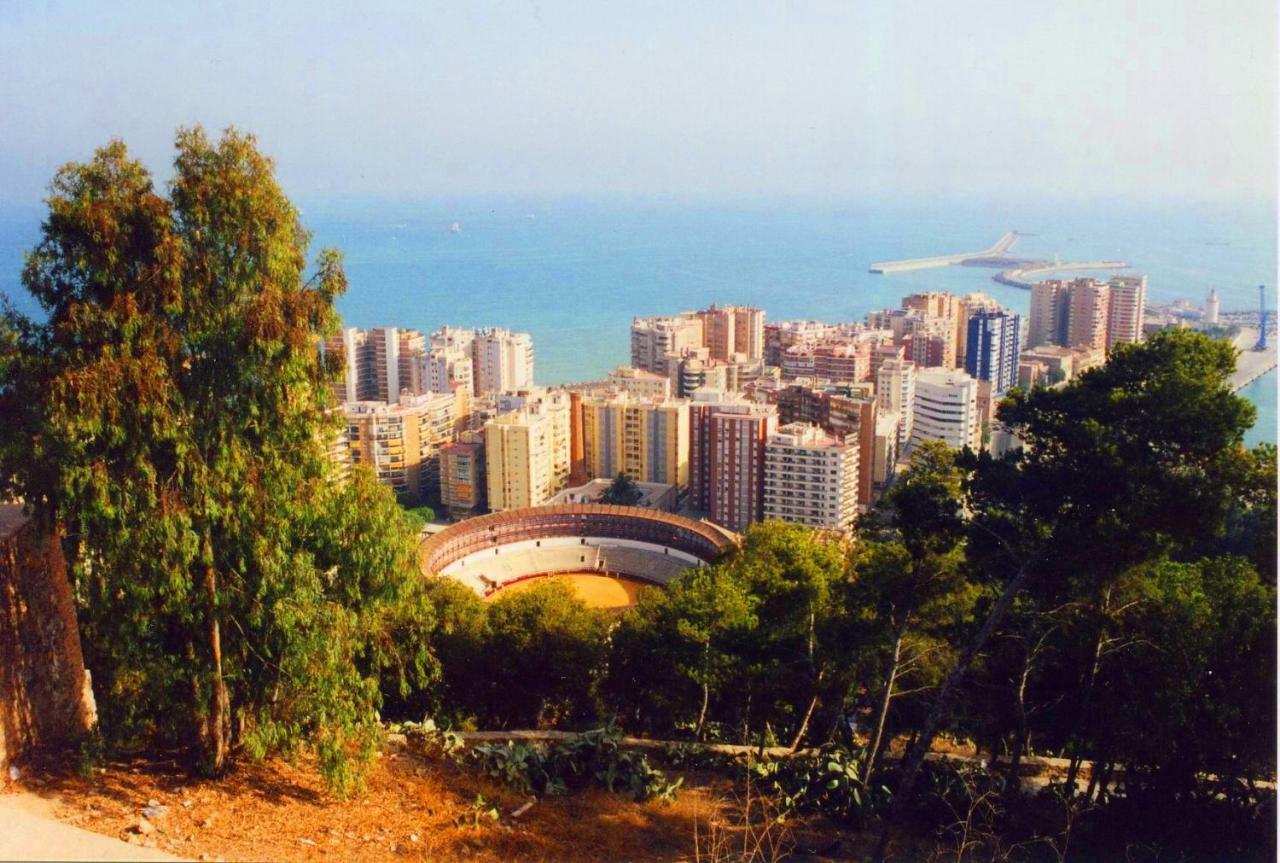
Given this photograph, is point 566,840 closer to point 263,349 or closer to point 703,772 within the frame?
point 703,772

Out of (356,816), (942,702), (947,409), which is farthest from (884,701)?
(947,409)

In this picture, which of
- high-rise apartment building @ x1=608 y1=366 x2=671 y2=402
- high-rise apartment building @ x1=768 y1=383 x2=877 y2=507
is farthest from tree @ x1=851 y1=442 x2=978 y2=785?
high-rise apartment building @ x1=608 y1=366 x2=671 y2=402

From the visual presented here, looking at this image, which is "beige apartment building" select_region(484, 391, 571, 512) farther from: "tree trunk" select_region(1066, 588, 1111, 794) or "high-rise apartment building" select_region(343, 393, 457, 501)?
"tree trunk" select_region(1066, 588, 1111, 794)

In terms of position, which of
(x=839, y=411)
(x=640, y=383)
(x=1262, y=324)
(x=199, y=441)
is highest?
(x=1262, y=324)

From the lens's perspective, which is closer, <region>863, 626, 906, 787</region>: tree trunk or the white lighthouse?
<region>863, 626, 906, 787</region>: tree trunk

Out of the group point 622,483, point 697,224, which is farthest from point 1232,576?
point 697,224

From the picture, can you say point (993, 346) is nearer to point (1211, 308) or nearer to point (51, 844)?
point (1211, 308)

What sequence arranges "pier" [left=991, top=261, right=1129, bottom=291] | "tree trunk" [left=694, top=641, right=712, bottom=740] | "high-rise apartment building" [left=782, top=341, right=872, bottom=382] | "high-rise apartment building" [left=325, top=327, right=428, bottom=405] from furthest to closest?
"pier" [left=991, top=261, right=1129, bottom=291], "high-rise apartment building" [left=325, top=327, right=428, bottom=405], "high-rise apartment building" [left=782, top=341, right=872, bottom=382], "tree trunk" [left=694, top=641, right=712, bottom=740]
